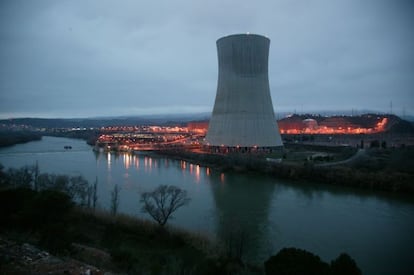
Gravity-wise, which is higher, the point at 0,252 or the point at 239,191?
the point at 0,252

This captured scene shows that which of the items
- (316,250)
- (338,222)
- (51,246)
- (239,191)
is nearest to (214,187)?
(239,191)

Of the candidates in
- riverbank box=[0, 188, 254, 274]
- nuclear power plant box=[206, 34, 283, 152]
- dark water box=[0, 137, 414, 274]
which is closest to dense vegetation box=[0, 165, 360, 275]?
riverbank box=[0, 188, 254, 274]

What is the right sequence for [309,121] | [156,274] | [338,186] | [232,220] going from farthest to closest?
[309,121] → [338,186] → [232,220] → [156,274]

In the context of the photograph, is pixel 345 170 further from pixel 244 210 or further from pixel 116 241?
pixel 116 241

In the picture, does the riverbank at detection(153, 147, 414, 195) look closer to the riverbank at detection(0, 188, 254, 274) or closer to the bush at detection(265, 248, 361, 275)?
the riverbank at detection(0, 188, 254, 274)

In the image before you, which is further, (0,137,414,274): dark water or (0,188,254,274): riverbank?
(0,137,414,274): dark water

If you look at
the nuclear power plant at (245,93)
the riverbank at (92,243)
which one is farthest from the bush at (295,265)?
the nuclear power plant at (245,93)

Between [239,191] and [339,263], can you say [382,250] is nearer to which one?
[339,263]

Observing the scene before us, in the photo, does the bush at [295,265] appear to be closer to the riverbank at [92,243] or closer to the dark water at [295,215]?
the riverbank at [92,243]
